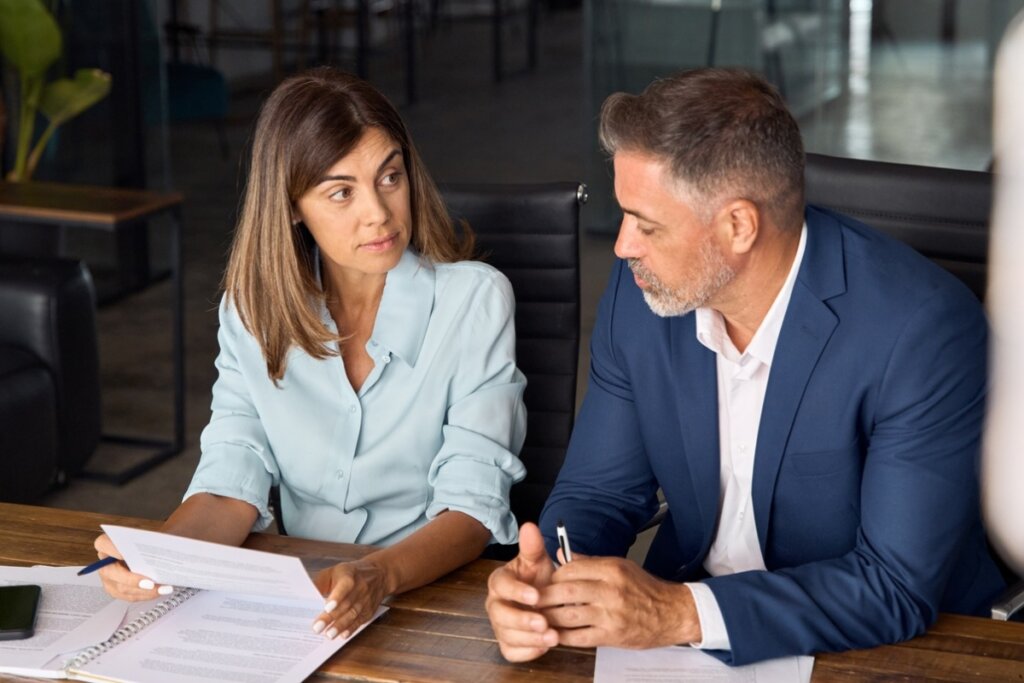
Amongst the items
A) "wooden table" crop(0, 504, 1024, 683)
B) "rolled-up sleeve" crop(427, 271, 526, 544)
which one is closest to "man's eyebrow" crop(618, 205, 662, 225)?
"rolled-up sleeve" crop(427, 271, 526, 544)

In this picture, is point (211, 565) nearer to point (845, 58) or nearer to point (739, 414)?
point (739, 414)

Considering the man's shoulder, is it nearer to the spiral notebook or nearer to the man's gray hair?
the man's gray hair

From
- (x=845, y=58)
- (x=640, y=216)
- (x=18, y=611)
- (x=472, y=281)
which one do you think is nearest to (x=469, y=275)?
(x=472, y=281)

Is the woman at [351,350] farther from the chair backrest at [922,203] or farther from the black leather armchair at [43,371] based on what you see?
the black leather armchair at [43,371]

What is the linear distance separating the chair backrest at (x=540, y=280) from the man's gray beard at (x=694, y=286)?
0.53 meters

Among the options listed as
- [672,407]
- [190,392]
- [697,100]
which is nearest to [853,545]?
[672,407]

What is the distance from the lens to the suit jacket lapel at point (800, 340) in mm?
1514

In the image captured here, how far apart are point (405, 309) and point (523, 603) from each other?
2.03ft

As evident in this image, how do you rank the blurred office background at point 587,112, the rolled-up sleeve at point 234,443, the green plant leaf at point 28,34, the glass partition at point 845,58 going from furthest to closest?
the glass partition at point 845,58, the blurred office background at point 587,112, the green plant leaf at point 28,34, the rolled-up sleeve at point 234,443

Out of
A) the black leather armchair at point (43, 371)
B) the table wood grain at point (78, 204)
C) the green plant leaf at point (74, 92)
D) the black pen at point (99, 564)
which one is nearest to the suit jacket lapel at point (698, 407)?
the black pen at point (99, 564)

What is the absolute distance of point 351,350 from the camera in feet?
6.13

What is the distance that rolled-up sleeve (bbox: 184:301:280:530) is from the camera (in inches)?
68.3

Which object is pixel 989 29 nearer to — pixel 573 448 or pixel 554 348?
pixel 554 348

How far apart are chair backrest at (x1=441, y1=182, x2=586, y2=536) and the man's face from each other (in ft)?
1.73
